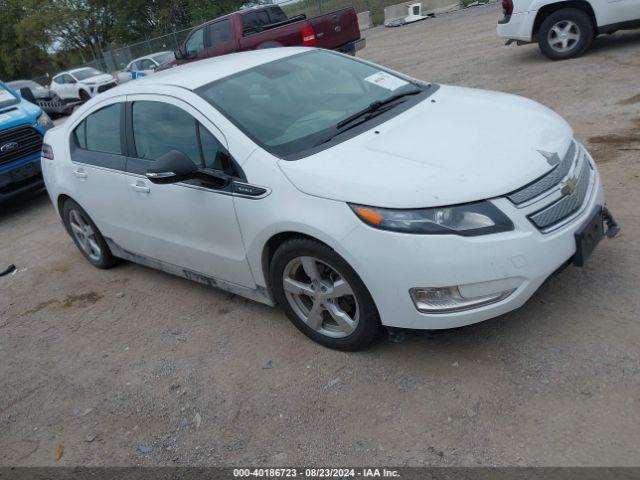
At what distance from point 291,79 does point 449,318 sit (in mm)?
2083

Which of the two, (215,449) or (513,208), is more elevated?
(513,208)

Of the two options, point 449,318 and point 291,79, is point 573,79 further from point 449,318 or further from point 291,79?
point 449,318

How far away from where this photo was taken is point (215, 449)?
3.04 meters

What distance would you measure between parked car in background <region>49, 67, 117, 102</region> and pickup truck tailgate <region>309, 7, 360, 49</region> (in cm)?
1346

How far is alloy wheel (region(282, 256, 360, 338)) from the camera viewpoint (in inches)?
130

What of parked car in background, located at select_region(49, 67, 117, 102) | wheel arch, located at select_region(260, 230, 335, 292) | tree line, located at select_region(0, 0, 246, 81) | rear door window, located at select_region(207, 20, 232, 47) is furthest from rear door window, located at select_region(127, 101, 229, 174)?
tree line, located at select_region(0, 0, 246, 81)

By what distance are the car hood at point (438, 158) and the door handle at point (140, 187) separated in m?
1.31

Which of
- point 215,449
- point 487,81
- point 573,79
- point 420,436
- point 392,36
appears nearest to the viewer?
point 420,436

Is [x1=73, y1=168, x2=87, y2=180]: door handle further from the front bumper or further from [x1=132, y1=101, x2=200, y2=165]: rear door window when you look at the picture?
the front bumper

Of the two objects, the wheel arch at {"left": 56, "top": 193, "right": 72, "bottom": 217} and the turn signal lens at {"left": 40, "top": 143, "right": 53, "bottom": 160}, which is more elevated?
the turn signal lens at {"left": 40, "top": 143, "right": 53, "bottom": 160}

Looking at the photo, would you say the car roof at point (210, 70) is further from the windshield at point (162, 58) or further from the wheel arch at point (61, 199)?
the windshield at point (162, 58)

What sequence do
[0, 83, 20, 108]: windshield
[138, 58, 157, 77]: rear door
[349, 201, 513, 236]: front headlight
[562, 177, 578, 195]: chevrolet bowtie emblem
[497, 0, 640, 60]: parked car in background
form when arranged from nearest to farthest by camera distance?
[349, 201, 513, 236]: front headlight < [562, 177, 578, 195]: chevrolet bowtie emblem < [497, 0, 640, 60]: parked car in background < [0, 83, 20, 108]: windshield < [138, 58, 157, 77]: rear door

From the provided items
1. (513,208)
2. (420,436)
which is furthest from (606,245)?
(420,436)

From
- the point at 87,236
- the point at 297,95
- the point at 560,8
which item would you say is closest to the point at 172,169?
the point at 297,95
